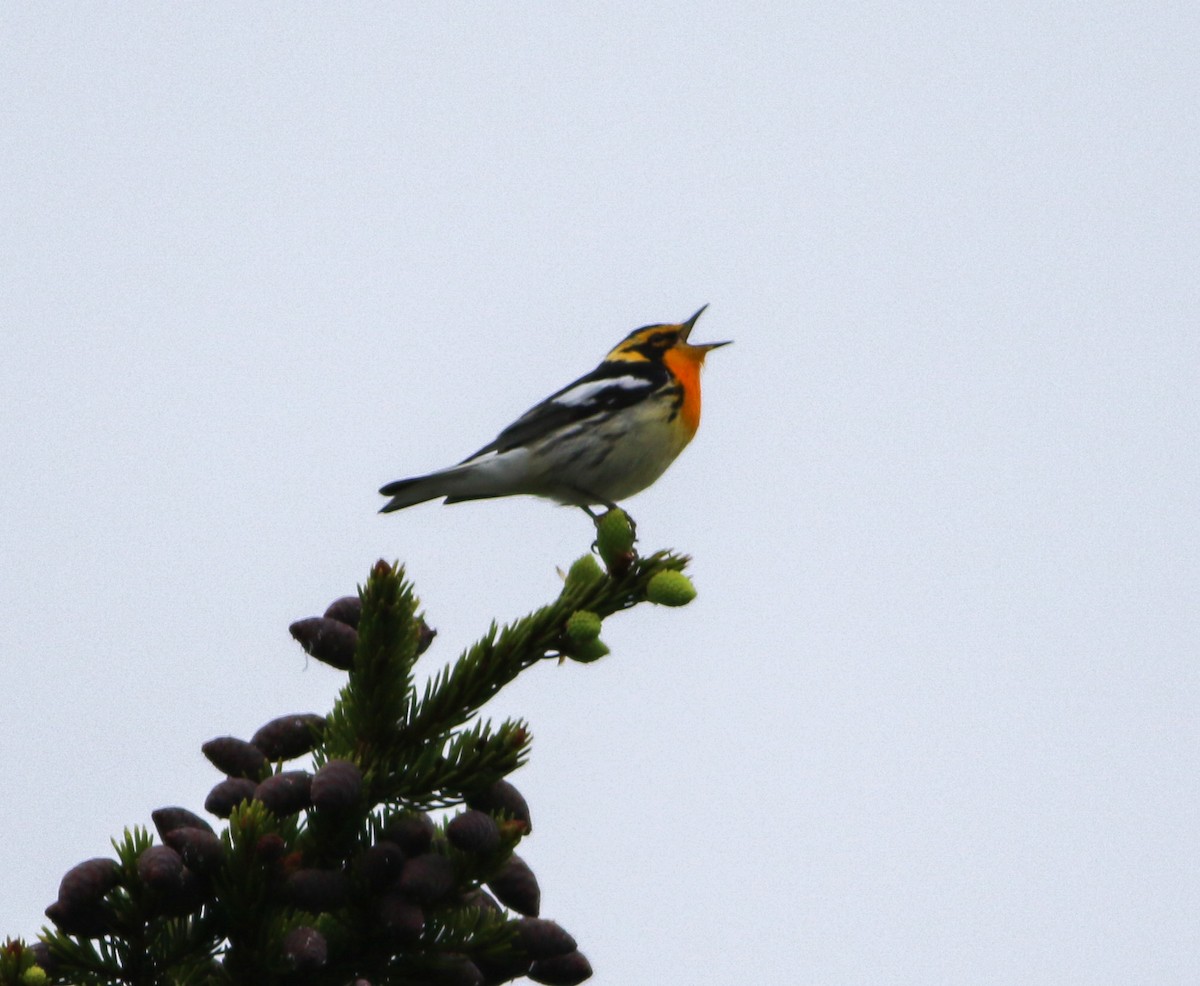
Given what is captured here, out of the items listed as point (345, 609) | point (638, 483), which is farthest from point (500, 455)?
point (345, 609)

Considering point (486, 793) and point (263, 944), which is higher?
point (486, 793)

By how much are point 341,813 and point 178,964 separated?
371 millimetres

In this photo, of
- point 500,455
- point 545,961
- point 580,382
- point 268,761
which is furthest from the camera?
point 580,382

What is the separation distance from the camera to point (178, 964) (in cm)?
229

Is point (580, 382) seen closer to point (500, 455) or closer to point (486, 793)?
point (500, 455)

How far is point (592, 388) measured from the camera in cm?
725

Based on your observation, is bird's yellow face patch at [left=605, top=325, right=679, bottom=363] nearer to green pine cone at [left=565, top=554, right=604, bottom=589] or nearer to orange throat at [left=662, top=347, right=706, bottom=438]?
orange throat at [left=662, top=347, right=706, bottom=438]

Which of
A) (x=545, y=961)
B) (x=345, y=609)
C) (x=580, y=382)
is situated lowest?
(x=545, y=961)

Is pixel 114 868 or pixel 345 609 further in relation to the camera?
pixel 345 609

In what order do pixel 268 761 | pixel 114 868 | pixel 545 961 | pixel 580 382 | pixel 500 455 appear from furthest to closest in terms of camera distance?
pixel 580 382 < pixel 500 455 < pixel 268 761 < pixel 545 961 < pixel 114 868

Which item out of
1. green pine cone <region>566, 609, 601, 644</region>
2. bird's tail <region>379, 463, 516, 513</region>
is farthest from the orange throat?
green pine cone <region>566, 609, 601, 644</region>

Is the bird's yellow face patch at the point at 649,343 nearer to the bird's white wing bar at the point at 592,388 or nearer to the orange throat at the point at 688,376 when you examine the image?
the orange throat at the point at 688,376

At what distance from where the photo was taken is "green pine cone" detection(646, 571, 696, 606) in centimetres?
278

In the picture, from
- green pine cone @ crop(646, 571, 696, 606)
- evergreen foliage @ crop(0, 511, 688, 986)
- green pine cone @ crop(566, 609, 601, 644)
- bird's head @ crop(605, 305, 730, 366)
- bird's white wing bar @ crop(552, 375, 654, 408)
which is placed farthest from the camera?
bird's head @ crop(605, 305, 730, 366)
